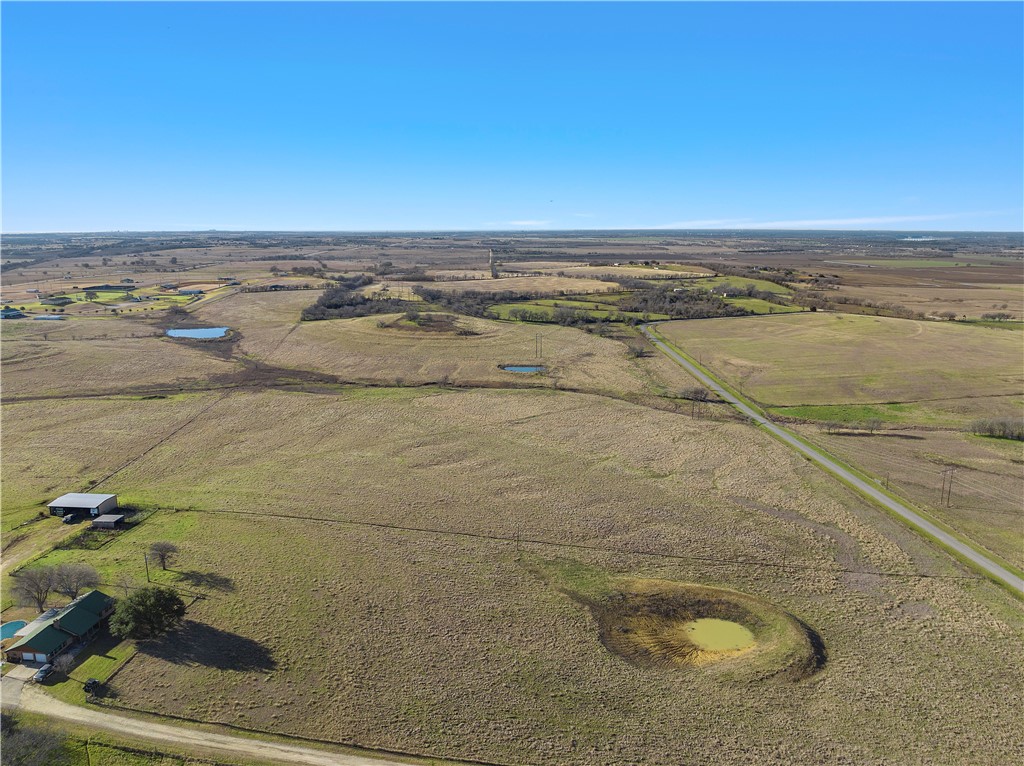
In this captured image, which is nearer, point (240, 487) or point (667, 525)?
point (667, 525)

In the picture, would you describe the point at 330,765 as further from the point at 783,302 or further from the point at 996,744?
the point at 783,302

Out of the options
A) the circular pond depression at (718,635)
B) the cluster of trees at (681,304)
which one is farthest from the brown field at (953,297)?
the circular pond depression at (718,635)

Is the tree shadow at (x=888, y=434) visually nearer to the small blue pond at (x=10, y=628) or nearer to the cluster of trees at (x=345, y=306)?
the small blue pond at (x=10, y=628)

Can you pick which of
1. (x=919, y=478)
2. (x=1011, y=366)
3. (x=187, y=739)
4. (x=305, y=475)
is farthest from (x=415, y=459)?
(x=1011, y=366)

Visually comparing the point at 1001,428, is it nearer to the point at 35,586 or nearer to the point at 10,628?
the point at 35,586

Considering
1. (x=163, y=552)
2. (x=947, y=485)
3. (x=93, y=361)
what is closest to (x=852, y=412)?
(x=947, y=485)
